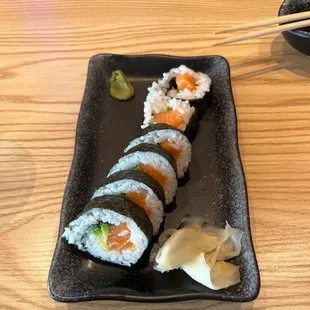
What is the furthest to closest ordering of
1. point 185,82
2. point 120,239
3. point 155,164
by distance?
point 185,82 < point 155,164 < point 120,239

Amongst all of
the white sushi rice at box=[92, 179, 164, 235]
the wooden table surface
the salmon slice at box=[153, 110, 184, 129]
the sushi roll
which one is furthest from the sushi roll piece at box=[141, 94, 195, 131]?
the white sushi rice at box=[92, 179, 164, 235]

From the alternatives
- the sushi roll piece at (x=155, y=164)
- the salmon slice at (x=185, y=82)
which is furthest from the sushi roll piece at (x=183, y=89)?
the sushi roll piece at (x=155, y=164)

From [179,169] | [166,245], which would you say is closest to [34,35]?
[179,169]

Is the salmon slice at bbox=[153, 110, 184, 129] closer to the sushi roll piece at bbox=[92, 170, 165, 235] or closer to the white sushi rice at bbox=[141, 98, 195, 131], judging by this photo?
the white sushi rice at bbox=[141, 98, 195, 131]

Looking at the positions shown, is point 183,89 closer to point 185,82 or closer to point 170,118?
point 185,82

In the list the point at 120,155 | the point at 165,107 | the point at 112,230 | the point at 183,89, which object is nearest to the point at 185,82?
the point at 183,89

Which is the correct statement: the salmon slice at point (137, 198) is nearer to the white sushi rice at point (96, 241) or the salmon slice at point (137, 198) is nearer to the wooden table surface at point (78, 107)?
the white sushi rice at point (96, 241)
